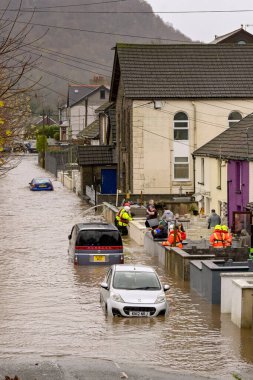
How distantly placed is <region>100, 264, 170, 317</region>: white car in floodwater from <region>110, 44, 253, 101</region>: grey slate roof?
31.7 metres

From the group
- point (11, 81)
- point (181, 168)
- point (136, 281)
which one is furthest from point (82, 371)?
point (181, 168)

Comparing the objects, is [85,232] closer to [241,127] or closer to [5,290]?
[5,290]

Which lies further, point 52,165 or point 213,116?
point 52,165

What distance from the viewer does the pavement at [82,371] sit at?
54.0 feet

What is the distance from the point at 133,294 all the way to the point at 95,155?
138 ft

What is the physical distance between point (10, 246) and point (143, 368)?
23211 mm

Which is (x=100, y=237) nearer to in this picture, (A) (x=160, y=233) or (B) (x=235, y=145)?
(A) (x=160, y=233)

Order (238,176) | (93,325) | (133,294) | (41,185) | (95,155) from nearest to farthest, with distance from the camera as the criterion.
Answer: (93,325), (133,294), (238,176), (95,155), (41,185)

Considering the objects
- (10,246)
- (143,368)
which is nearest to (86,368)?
(143,368)

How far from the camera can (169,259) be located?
31.9 metres

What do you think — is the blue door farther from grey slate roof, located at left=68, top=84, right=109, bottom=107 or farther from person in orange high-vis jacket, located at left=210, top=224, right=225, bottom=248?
grey slate roof, located at left=68, top=84, right=109, bottom=107

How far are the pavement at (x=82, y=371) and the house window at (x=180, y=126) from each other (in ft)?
126

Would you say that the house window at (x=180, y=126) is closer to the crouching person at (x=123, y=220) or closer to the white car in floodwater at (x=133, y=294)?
the crouching person at (x=123, y=220)

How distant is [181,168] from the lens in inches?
2215
